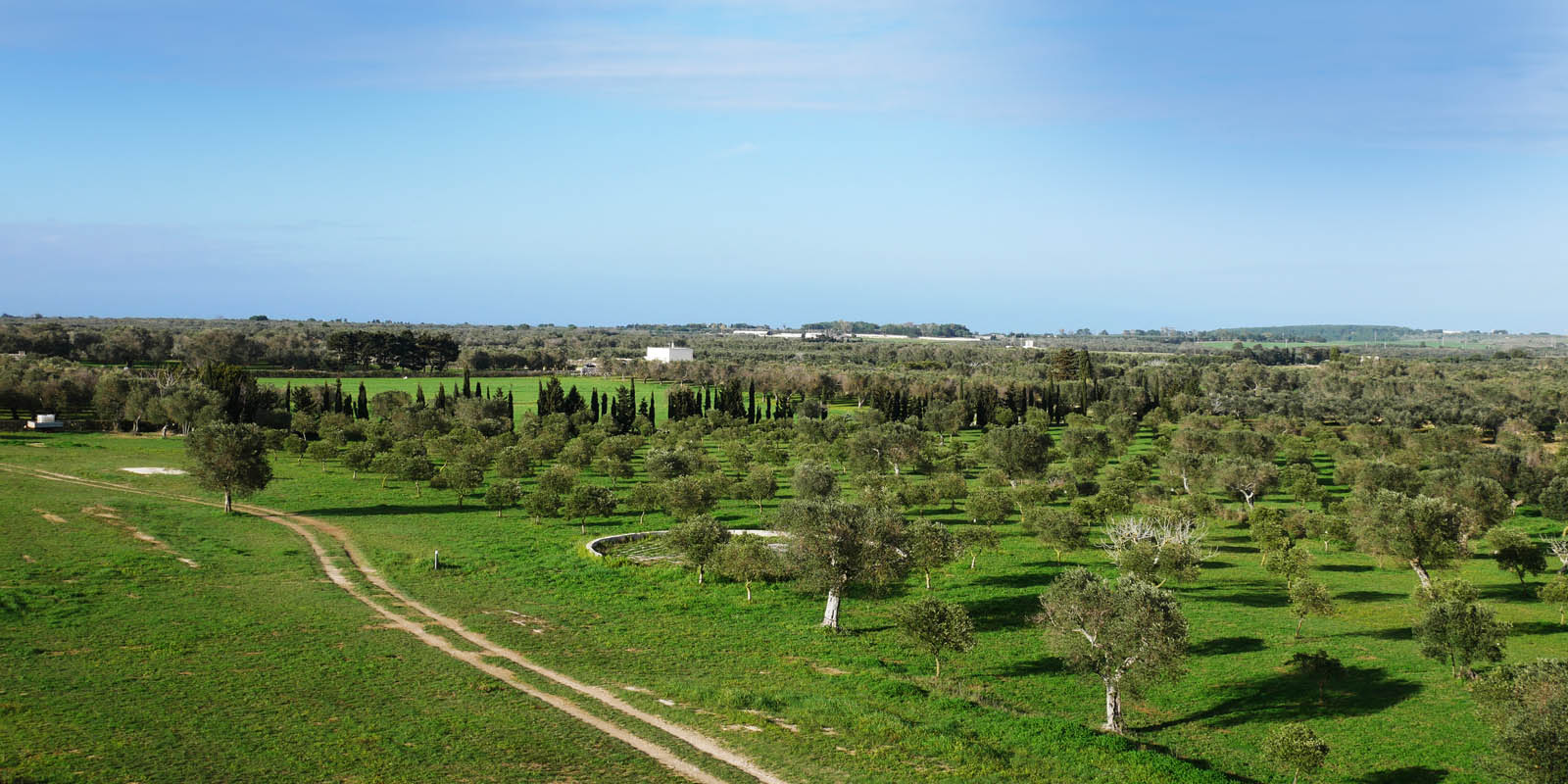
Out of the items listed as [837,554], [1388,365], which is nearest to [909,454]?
[837,554]

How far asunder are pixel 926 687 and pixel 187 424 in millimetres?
85630

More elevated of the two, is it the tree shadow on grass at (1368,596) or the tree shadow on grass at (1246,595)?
the tree shadow on grass at (1246,595)

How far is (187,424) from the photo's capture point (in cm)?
8906

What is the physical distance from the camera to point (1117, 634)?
2777cm

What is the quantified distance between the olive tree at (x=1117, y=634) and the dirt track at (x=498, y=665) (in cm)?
1152

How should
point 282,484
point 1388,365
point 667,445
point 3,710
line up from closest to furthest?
point 3,710 < point 282,484 < point 667,445 < point 1388,365

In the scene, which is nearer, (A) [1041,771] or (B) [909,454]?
(A) [1041,771]

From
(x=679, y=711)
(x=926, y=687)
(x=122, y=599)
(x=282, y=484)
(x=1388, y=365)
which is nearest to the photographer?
(x=679, y=711)

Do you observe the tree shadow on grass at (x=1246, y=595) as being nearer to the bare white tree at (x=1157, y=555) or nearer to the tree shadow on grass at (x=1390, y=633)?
the bare white tree at (x=1157, y=555)

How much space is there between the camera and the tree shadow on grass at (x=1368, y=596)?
143 ft

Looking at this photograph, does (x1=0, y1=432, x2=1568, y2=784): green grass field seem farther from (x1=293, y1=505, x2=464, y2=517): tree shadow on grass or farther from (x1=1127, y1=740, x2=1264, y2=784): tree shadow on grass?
(x1=293, y1=505, x2=464, y2=517): tree shadow on grass

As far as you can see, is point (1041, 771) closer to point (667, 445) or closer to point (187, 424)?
point (667, 445)

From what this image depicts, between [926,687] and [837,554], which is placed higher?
[837,554]

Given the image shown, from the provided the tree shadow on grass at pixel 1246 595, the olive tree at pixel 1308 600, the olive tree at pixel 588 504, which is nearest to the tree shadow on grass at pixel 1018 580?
the tree shadow on grass at pixel 1246 595
